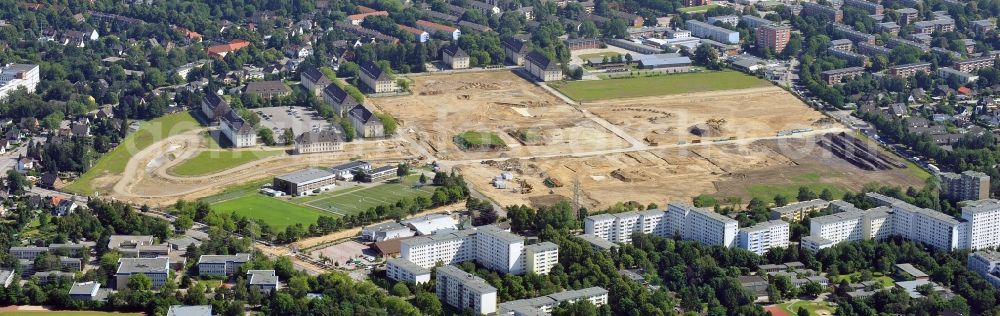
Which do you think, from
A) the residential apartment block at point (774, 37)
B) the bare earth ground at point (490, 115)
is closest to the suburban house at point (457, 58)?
the bare earth ground at point (490, 115)

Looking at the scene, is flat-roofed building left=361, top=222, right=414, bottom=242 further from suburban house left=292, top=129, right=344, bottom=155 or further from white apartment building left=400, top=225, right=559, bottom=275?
suburban house left=292, top=129, right=344, bottom=155

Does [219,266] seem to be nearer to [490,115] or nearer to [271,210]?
[271,210]

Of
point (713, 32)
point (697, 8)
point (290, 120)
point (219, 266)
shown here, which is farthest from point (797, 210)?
point (697, 8)

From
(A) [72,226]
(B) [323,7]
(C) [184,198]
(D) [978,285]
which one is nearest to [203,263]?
(A) [72,226]

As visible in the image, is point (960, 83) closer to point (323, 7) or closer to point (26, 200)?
point (323, 7)

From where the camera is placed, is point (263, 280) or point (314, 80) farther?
point (314, 80)
